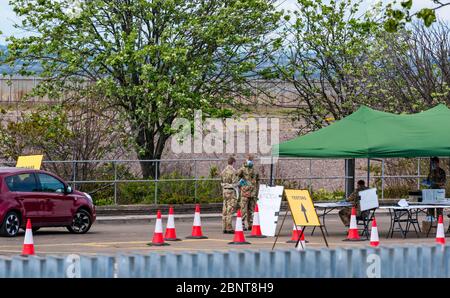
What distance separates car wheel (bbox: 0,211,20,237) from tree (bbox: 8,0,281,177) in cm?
1074

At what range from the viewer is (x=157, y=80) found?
37.8 m

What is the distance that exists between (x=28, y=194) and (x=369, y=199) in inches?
303

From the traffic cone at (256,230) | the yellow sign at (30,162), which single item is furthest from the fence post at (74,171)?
the traffic cone at (256,230)

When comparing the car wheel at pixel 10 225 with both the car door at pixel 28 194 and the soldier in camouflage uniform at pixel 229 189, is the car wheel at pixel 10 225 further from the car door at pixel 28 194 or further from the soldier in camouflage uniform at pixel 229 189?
the soldier in camouflage uniform at pixel 229 189

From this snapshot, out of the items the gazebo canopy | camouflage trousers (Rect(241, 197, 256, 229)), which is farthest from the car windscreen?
the gazebo canopy

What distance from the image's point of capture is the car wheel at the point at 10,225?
25.8 m

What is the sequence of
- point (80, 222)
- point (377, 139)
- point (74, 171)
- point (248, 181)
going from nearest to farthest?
point (377, 139) < point (248, 181) < point (80, 222) < point (74, 171)

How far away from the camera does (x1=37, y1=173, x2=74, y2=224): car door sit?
26984mm

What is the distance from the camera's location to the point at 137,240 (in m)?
26.0

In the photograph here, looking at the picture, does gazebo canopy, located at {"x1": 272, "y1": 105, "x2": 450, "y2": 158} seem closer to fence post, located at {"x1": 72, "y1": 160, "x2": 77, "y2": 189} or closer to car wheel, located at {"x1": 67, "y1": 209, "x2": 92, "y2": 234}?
car wheel, located at {"x1": 67, "y1": 209, "x2": 92, "y2": 234}

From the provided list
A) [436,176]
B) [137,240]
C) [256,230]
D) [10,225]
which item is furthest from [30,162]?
[436,176]

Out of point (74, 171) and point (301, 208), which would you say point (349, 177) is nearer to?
point (74, 171)

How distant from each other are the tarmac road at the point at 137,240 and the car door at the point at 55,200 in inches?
18.2

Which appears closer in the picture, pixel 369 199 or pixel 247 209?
pixel 369 199
